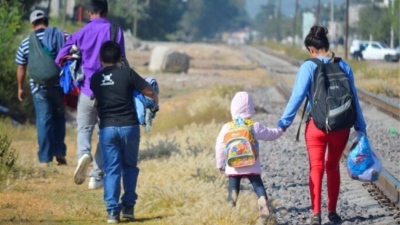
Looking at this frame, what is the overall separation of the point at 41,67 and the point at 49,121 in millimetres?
821

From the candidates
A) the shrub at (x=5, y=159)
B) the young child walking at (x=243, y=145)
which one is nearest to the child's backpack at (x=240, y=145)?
the young child walking at (x=243, y=145)

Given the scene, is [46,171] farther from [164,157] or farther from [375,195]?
[375,195]

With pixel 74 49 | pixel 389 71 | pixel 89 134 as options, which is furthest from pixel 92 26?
pixel 389 71

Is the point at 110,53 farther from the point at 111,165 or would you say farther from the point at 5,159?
the point at 5,159

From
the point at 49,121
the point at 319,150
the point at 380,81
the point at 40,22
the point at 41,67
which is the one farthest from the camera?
the point at 380,81

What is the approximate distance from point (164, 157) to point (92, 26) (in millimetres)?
3307

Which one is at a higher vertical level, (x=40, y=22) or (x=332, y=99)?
(x=40, y=22)

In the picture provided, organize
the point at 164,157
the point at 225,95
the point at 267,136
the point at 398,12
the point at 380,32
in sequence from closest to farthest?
the point at 267,136 < the point at 164,157 < the point at 225,95 < the point at 398,12 < the point at 380,32

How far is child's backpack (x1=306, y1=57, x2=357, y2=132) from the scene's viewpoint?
6773mm

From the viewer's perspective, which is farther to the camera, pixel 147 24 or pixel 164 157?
pixel 147 24

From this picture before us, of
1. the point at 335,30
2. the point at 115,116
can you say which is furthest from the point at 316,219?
the point at 335,30

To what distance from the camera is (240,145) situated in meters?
6.86

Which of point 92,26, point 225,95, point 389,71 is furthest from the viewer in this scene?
point 389,71

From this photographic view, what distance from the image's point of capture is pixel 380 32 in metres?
75.9
